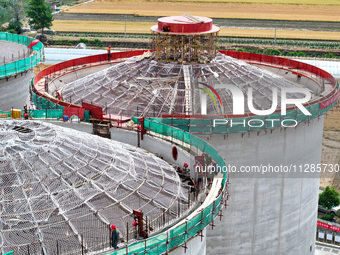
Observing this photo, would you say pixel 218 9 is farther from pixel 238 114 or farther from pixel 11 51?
pixel 238 114

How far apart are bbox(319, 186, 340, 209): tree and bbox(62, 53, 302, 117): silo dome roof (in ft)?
54.3

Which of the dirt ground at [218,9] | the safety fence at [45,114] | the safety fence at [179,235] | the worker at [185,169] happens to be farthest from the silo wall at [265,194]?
the dirt ground at [218,9]

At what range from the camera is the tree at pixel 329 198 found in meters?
53.6

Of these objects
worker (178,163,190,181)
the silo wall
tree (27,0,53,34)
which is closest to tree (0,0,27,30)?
tree (27,0,53,34)

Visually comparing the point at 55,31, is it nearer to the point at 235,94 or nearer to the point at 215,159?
the point at 235,94

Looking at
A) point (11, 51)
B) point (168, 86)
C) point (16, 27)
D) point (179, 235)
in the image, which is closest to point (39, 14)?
point (16, 27)

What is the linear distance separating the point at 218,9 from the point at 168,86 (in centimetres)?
12864

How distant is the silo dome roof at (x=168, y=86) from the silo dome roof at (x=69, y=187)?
924 cm

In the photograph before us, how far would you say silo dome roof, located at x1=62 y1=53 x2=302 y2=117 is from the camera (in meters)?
36.0

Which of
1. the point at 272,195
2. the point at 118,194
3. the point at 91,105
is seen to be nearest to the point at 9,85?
the point at 91,105

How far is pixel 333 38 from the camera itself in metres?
126

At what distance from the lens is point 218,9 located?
161875 mm

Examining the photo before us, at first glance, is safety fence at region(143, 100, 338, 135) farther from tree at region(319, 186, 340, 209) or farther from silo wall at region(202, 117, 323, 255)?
tree at region(319, 186, 340, 209)

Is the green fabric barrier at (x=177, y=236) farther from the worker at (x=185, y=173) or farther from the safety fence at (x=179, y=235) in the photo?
the worker at (x=185, y=173)
